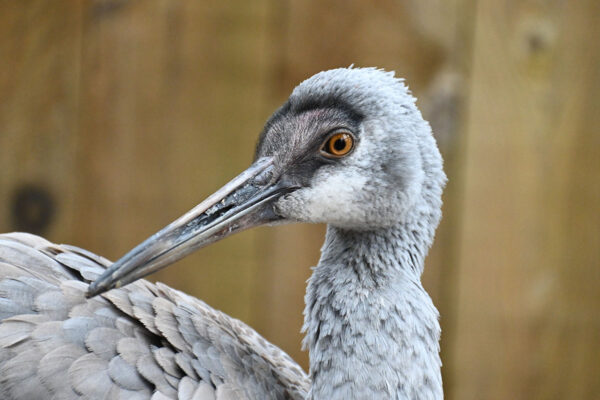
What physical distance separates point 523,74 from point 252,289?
128cm

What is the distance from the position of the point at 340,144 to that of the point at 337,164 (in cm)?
5

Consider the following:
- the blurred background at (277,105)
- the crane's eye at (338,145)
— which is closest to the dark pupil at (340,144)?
the crane's eye at (338,145)

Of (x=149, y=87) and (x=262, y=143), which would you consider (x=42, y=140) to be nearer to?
(x=149, y=87)

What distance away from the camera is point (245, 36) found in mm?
2686

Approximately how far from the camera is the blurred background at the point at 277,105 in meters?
2.63

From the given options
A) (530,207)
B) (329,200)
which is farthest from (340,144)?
(530,207)

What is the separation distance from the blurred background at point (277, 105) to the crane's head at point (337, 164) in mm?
993

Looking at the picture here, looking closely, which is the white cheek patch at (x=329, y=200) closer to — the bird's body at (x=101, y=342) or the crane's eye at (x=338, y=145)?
the crane's eye at (x=338, y=145)

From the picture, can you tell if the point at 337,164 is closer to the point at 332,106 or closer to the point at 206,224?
the point at 332,106

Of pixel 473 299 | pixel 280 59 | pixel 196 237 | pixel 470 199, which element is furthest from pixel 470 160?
pixel 196 237

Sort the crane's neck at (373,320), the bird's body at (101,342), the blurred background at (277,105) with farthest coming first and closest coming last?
1. the blurred background at (277,105)
2. the crane's neck at (373,320)
3. the bird's body at (101,342)

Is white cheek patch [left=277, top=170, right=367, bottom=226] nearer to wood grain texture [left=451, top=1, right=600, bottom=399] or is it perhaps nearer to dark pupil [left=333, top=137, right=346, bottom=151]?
dark pupil [left=333, top=137, right=346, bottom=151]

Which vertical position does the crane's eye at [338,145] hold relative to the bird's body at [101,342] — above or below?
above

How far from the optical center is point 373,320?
1.69 meters
